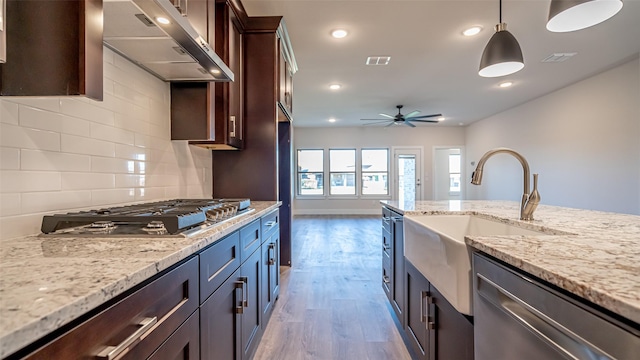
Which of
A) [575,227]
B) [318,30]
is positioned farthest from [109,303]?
[318,30]

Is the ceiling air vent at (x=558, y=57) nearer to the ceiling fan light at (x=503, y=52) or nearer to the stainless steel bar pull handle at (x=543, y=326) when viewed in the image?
the ceiling fan light at (x=503, y=52)

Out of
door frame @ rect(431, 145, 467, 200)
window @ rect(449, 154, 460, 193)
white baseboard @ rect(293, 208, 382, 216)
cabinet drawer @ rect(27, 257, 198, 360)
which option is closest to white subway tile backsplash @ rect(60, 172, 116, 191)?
cabinet drawer @ rect(27, 257, 198, 360)

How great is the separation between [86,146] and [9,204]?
393mm

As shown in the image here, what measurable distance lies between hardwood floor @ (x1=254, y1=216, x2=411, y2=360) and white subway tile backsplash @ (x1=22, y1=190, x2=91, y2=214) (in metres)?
1.34

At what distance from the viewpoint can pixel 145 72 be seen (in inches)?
67.6

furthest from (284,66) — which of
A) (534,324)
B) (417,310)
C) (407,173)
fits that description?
(407,173)

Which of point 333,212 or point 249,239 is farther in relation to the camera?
point 333,212

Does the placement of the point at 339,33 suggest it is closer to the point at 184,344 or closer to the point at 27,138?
the point at 27,138

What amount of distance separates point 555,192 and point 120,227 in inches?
243

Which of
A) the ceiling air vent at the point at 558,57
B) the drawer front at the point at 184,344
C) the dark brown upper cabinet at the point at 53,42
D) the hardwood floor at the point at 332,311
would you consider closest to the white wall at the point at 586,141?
the ceiling air vent at the point at 558,57

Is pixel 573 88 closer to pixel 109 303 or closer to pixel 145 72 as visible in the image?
pixel 145 72

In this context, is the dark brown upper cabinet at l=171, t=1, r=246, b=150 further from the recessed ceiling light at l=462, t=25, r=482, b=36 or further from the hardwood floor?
the recessed ceiling light at l=462, t=25, r=482, b=36

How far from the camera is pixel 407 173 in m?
8.19

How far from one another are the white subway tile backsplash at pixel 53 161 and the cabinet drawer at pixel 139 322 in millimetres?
745
